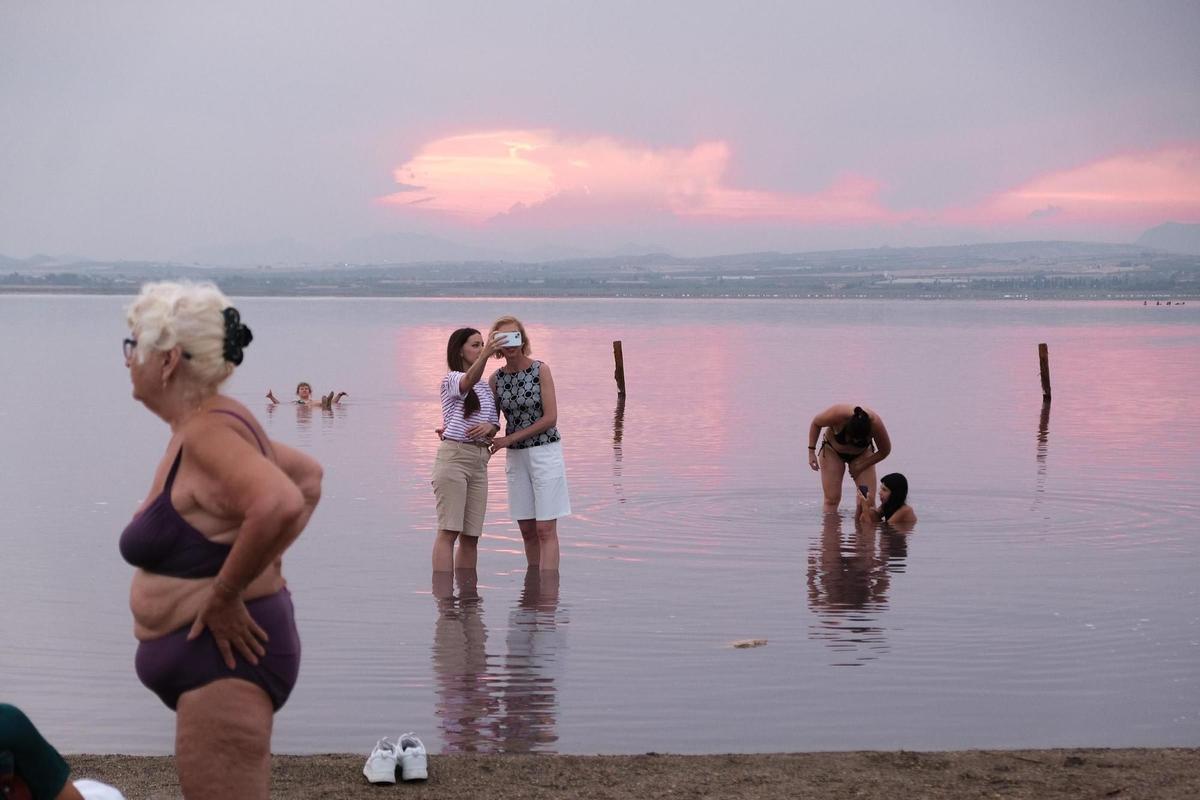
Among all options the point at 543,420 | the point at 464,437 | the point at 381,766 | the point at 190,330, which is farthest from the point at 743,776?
the point at 464,437

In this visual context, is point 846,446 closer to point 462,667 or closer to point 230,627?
point 462,667

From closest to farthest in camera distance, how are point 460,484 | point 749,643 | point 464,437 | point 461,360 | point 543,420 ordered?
point 749,643, point 543,420, point 461,360, point 464,437, point 460,484

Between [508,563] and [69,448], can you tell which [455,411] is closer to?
[508,563]

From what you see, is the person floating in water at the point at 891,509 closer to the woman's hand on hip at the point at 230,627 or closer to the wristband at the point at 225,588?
the woman's hand on hip at the point at 230,627

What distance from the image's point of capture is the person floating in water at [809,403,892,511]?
16234 mm

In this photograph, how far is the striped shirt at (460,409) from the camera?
36.8 ft

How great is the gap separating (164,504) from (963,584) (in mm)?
9858

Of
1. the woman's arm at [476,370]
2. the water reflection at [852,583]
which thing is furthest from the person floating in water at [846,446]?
the woman's arm at [476,370]

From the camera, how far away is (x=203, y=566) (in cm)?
396

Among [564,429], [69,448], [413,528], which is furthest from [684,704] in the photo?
[564,429]

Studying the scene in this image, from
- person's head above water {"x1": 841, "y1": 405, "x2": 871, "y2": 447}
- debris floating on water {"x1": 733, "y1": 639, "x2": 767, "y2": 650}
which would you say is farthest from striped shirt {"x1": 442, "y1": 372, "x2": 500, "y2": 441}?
person's head above water {"x1": 841, "y1": 405, "x2": 871, "y2": 447}

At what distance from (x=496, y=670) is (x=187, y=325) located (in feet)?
19.4

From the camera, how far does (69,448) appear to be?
24453 millimetres

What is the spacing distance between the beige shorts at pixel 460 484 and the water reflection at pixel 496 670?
2.06ft
